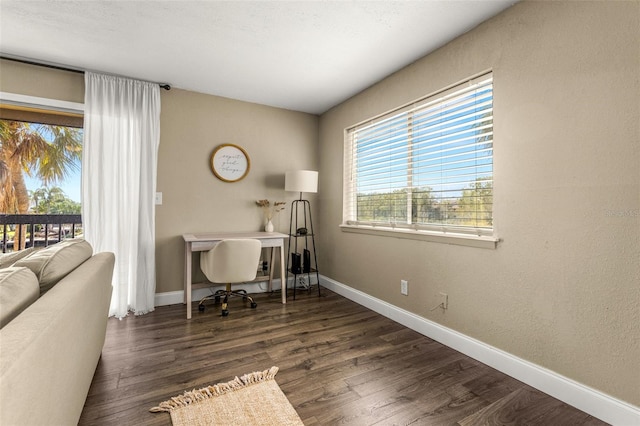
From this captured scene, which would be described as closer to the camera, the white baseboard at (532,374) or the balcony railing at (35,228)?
the white baseboard at (532,374)

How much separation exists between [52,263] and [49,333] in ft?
2.15

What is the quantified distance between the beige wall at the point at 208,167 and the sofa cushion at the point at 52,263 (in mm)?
1788

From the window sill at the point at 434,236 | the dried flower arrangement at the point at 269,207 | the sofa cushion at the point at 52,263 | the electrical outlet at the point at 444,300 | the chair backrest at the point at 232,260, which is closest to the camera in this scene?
the sofa cushion at the point at 52,263

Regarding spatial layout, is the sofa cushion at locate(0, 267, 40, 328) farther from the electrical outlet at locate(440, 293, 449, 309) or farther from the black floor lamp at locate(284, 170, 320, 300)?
the black floor lamp at locate(284, 170, 320, 300)

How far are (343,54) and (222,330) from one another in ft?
8.67

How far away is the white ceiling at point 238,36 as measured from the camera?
2.03 m

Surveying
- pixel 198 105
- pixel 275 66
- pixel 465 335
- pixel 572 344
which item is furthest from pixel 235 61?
pixel 572 344

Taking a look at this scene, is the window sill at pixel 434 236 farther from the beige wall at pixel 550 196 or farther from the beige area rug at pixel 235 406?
the beige area rug at pixel 235 406

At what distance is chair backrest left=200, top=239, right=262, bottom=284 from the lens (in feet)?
9.54

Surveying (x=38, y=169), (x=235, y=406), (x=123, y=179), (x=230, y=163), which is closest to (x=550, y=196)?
(x=235, y=406)

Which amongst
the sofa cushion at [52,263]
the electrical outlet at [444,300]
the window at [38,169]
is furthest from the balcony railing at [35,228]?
the electrical outlet at [444,300]

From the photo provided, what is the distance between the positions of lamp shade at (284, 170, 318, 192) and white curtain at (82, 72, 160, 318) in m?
1.47

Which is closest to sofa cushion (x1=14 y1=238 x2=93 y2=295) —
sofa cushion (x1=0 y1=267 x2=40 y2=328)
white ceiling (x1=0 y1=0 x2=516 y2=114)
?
sofa cushion (x1=0 y1=267 x2=40 y2=328)

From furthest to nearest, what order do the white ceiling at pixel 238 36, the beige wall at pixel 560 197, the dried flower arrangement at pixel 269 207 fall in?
the dried flower arrangement at pixel 269 207 < the white ceiling at pixel 238 36 < the beige wall at pixel 560 197
